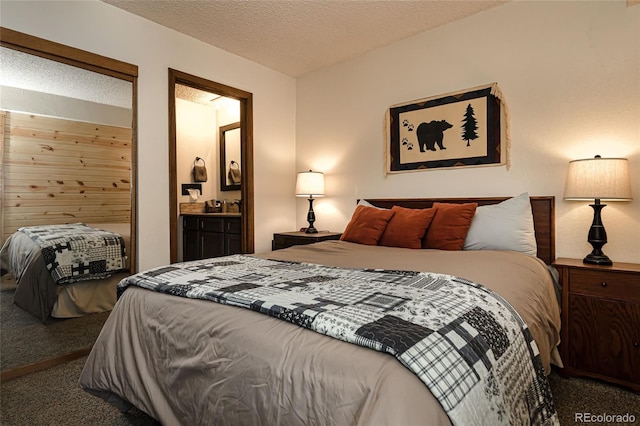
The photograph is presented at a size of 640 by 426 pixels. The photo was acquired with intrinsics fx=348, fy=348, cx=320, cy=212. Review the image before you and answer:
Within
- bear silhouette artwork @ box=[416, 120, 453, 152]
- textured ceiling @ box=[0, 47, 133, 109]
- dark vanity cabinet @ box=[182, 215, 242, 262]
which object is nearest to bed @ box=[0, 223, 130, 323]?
textured ceiling @ box=[0, 47, 133, 109]

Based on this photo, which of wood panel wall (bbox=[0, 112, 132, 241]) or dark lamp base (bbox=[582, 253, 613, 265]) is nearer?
dark lamp base (bbox=[582, 253, 613, 265])

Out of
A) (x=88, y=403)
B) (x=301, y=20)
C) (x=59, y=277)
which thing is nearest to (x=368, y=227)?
(x=301, y=20)

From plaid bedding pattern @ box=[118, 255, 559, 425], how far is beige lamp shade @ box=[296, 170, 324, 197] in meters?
2.04

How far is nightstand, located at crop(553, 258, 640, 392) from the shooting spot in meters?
1.87

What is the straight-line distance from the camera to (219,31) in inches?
120

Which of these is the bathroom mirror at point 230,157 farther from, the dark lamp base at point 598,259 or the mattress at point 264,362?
the dark lamp base at point 598,259

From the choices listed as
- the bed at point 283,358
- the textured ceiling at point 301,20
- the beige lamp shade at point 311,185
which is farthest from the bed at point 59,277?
the textured ceiling at point 301,20

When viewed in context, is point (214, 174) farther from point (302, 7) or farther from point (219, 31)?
point (302, 7)

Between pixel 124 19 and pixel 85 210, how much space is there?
1509 millimetres

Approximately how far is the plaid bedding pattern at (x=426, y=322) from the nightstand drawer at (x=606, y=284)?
105 cm

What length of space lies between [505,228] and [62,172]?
121 inches

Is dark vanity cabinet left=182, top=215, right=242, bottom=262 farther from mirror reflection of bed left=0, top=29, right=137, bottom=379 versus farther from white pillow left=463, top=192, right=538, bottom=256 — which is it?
white pillow left=463, top=192, right=538, bottom=256

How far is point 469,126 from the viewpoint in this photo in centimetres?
283

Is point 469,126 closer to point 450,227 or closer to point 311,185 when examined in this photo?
point 450,227
